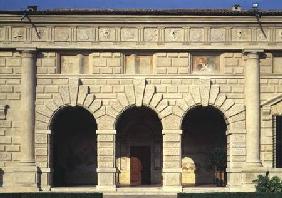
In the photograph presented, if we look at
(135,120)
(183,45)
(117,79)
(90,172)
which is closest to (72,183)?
(90,172)

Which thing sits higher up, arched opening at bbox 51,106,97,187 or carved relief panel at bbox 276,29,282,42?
carved relief panel at bbox 276,29,282,42

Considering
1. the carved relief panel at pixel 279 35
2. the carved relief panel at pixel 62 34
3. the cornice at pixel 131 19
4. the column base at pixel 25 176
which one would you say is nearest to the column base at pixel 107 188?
the column base at pixel 25 176

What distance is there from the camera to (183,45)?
29.5 metres

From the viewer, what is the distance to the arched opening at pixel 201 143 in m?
33.0

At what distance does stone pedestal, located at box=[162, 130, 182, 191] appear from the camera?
2900cm

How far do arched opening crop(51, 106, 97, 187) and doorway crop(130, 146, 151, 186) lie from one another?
1733 millimetres

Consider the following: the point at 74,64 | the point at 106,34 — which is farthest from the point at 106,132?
the point at 106,34

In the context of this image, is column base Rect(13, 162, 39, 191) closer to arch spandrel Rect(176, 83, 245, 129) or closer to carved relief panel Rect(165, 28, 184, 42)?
arch spandrel Rect(176, 83, 245, 129)

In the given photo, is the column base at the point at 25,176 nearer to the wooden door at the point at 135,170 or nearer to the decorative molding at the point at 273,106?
the wooden door at the point at 135,170

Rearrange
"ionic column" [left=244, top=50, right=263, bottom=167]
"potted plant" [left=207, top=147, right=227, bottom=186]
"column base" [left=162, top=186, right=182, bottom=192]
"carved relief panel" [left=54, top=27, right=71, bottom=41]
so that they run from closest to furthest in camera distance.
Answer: "column base" [left=162, top=186, right=182, bottom=192], "ionic column" [left=244, top=50, right=263, bottom=167], "carved relief panel" [left=54, top=27, right=71, bottom=41], "potted plant" [left=207, top=147, right=227, bottom=186]

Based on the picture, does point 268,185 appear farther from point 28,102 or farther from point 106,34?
point 28,102

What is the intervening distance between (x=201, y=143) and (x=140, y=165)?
2963mm

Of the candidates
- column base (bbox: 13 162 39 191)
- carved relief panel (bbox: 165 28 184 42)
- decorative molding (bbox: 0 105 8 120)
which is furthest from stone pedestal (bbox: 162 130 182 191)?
decorative molding (bbox: 0 105 8 120)

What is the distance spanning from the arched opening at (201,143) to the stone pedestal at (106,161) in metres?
4.97
